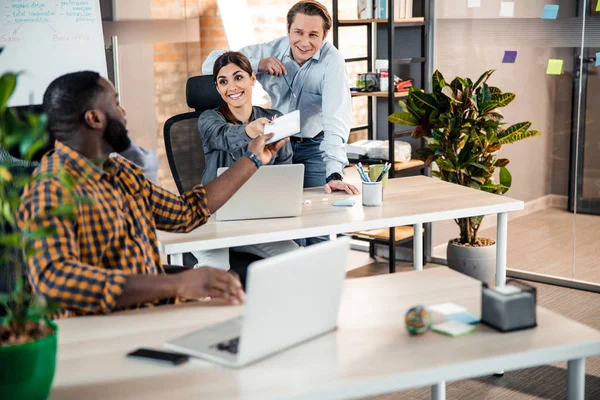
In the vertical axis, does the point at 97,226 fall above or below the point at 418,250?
above

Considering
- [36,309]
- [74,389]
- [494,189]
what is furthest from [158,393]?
[494,189]

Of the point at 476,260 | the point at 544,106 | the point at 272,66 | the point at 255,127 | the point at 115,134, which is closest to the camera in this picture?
the point at 115,134

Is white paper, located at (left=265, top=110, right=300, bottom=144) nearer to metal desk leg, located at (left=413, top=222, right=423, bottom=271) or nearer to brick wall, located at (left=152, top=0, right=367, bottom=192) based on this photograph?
metal desk leg, located at (left=413, top=222, right=423, bottom=271)

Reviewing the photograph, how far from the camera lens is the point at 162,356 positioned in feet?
5.17

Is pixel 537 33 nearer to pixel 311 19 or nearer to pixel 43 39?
pixel 311 19

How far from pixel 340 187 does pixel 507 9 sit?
192cm

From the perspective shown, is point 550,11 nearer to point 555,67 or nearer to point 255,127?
point 555,67

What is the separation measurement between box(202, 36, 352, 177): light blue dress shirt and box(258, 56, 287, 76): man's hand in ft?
0.19

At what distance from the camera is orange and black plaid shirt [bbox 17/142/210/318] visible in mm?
1745

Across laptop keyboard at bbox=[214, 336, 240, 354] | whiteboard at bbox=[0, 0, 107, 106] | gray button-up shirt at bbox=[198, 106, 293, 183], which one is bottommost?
laptop keyboard at bbox=[214, 336, 240, 354]

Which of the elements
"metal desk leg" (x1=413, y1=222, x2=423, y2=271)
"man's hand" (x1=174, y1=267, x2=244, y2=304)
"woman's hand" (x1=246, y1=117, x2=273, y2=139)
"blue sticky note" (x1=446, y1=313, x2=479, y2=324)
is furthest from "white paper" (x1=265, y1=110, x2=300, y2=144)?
"metal desk leg" (x1=413, y1=222, x2=423, y2=271)

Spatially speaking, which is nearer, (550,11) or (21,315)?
(21,315)

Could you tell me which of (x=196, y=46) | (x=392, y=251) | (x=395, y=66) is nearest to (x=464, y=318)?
(x=392, y=251)

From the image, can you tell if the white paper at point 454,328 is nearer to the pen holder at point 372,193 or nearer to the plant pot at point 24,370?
the plant pot at point 24,370
